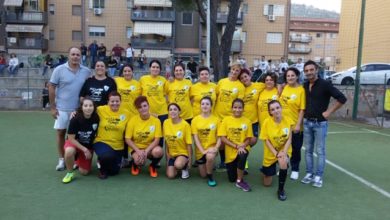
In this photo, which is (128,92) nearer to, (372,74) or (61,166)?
(61,166)

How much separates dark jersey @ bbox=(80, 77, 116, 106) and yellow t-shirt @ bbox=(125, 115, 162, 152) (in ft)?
1.91

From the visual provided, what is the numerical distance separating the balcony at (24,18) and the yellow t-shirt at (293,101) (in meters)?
32.9

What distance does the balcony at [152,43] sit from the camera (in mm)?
33875

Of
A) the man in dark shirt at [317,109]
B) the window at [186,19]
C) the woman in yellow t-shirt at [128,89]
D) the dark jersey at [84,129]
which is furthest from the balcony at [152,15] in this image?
the man in dark shirt at [317,109]

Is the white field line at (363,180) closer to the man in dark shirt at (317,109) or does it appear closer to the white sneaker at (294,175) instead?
the man in dark shirt at (317,109)

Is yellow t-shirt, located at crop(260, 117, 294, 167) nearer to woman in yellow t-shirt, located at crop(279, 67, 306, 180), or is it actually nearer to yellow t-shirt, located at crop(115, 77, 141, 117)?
woman in yellow t-shirt, located at crop(279, 67, 306, 180)

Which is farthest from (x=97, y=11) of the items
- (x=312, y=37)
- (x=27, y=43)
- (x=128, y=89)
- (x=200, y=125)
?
(x=312, y=37)

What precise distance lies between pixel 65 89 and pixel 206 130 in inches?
88.8

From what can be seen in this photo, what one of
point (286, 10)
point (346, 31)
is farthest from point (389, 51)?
point (286, 10)

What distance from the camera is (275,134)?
5.42 m

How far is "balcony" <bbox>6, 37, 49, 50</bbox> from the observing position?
112 feet

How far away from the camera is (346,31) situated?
34.4 metres

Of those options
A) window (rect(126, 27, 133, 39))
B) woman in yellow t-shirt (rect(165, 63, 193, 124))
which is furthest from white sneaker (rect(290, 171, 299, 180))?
window (rect(126, 27, 133, 39))

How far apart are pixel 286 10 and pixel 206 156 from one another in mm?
32466
